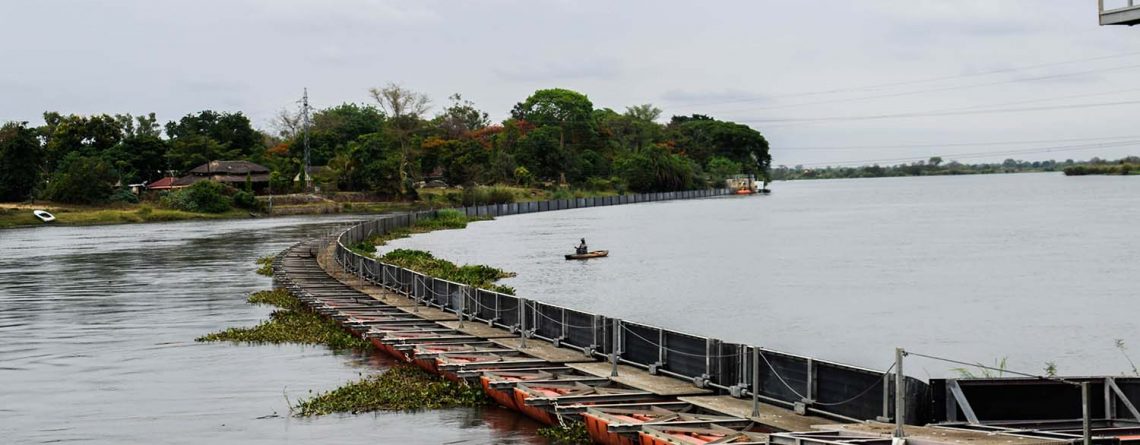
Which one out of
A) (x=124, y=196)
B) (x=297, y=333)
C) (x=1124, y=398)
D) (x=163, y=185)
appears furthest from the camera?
(x=163, y=185)

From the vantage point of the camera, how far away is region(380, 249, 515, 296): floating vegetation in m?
59.0

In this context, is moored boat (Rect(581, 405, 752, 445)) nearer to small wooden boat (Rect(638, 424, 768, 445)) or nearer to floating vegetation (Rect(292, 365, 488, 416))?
small wooden boat (Rect(638, 424, 768, 445))

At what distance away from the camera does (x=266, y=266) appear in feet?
254

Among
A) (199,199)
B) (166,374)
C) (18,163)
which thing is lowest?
(166,374)

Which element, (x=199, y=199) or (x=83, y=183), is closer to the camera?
(x=83, y=183)

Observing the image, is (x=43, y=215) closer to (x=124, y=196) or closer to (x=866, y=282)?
(x=124, y=196)

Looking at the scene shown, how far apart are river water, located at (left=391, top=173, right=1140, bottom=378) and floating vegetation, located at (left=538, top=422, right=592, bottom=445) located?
643 inches

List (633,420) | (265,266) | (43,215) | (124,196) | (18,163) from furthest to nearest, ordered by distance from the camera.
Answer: (124,196), (18,163), (43,215), (265,266), (633,420)

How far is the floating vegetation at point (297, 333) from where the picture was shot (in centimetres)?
4125

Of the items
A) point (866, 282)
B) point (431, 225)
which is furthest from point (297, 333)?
point (431, 225)

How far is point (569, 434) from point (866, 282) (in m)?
48.9

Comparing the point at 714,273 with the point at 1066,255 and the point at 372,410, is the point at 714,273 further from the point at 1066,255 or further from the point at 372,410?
the point at 372,410

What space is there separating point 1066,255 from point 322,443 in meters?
71.8

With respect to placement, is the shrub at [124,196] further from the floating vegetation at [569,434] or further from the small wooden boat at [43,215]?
the floating vegetation at [569,434]
